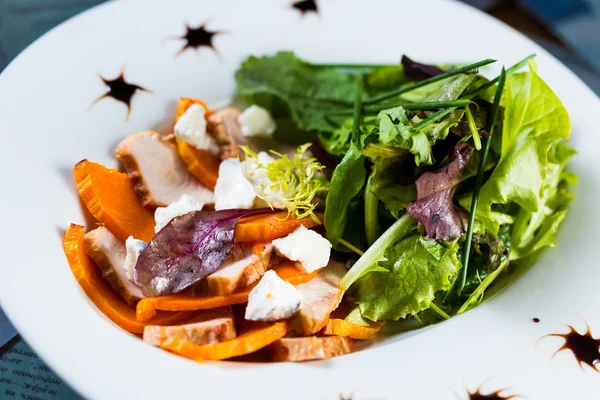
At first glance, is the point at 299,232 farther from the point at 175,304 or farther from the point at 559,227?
the point at 559,227

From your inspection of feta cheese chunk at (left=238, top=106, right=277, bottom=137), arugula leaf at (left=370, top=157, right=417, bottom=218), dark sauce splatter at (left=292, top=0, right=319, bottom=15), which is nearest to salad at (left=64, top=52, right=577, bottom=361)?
arugula leaf at (left=370, top=157, right=417, bottom=218)

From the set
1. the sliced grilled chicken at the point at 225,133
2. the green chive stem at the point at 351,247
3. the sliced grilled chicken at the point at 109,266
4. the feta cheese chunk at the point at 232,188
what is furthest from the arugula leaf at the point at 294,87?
the sliced grilled chicken at the point at 109,266

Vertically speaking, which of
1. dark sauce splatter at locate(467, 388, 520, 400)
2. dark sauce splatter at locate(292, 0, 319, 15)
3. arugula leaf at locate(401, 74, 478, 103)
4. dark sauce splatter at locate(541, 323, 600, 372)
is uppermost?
dark sauce splatter at locate(292, 0, 319, 15)

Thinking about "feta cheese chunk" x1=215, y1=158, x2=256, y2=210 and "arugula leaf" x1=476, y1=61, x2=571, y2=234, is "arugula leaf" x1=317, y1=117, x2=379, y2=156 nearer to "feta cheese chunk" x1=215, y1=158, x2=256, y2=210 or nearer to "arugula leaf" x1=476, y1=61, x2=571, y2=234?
"feta cheese chunk" x1=215, y1=158, x2=256, y2=210

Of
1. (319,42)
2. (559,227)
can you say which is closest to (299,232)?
(559,227)

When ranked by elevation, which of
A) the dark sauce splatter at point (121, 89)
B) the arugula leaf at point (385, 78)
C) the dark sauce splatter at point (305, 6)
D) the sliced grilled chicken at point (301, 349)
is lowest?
the sliced grilled chicken at point (301, 349)

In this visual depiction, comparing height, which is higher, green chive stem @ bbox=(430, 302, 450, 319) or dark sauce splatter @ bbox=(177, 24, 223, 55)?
dark sauce splatter @ bbox=(177, 24, 223, 55)

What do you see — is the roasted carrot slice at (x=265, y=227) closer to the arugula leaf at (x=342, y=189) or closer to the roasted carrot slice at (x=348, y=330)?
the arugula leaf at (x=342, y=189)

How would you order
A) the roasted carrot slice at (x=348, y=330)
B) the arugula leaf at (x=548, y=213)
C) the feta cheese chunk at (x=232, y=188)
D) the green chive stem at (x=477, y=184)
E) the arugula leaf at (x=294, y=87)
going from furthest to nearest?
the arugula leaf at (x=294, y=87) → the arugula leaf at (x=548, y=213) → the feta cheese chunk at (x=232, y=188) → the green chive stem at (x=477, y=184) → the roasted carrot slice at (x=348, y=330)
